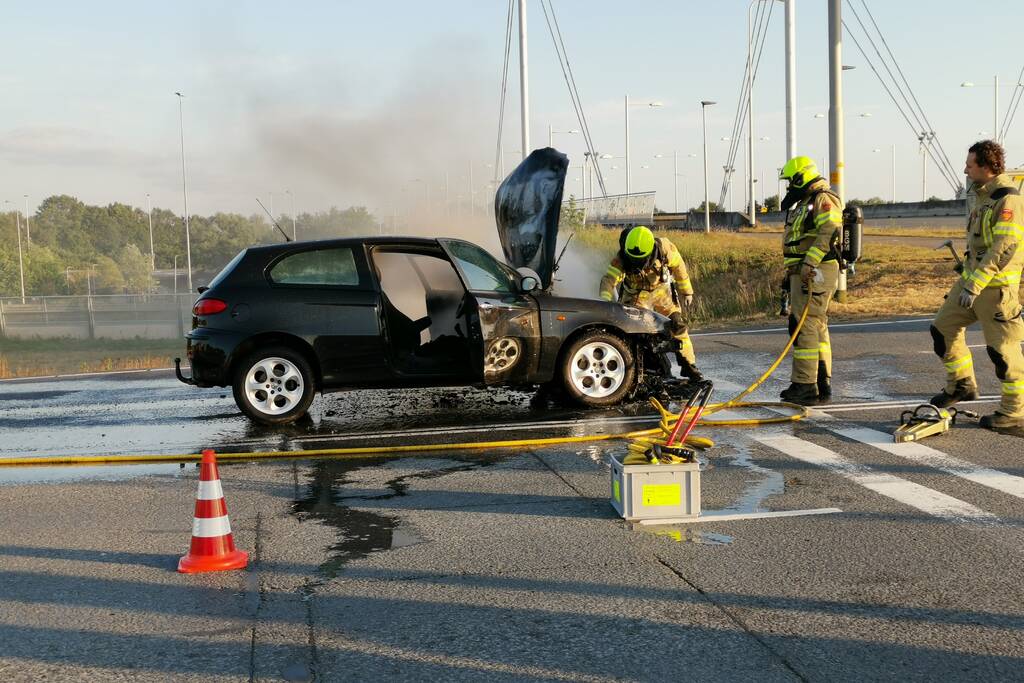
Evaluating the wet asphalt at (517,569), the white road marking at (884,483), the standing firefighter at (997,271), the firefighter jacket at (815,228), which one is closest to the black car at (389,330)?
the wet asphalt at (517,569)

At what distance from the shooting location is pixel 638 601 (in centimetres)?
439

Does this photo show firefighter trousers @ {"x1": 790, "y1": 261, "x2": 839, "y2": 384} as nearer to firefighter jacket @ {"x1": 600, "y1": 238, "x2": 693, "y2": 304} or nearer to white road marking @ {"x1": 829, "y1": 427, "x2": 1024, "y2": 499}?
white road marking @ {"x1": 829, "y1": 427, "x2": 1024, "y2": 499}

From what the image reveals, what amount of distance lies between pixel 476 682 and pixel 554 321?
5639 millimetres

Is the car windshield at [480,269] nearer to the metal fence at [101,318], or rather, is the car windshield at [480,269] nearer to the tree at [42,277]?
the metal fence at [101,318]

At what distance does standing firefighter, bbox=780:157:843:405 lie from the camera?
8938mm

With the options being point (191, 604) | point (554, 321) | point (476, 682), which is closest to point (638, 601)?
point (476, 682)

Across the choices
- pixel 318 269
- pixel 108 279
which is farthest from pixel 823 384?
pixel 108 279

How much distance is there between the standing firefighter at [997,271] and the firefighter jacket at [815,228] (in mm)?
1285

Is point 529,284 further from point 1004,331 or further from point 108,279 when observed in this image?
point 108,279

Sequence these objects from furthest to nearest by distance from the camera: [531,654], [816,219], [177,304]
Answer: [177,304] < [816,219] < [531,654]

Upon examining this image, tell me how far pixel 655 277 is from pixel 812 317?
1.76m

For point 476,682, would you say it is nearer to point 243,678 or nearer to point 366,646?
point 366,646

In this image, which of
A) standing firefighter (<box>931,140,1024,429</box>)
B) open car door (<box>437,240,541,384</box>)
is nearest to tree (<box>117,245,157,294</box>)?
open car door (<box>437,240,541,384</box>)

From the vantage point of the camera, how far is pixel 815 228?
8969 mm
